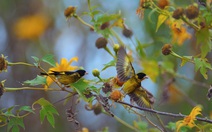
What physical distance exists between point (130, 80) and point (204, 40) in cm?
16

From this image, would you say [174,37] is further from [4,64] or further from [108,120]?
[108,120]

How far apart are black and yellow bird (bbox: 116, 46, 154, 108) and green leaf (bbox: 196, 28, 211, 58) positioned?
0.12 metres

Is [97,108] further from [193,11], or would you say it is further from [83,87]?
[193,11]

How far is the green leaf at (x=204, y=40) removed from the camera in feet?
2.94

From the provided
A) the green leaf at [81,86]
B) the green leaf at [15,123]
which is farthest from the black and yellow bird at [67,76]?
the green leaf at [15,123]

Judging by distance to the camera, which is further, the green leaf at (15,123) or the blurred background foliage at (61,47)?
the blurred background foliage at (61,47)

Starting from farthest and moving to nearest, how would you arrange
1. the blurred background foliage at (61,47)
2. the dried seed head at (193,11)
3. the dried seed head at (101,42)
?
the blurred background foliage at (61,47)
the dried seed head at (101,42)
the dried seed head at (193,11)

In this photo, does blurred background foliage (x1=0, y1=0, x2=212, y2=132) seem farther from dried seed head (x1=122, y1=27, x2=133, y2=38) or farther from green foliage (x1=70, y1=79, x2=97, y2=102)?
green foliage (x1=70, y1=79, x2=97, y2=102)

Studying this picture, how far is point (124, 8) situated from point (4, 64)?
1.77 metres

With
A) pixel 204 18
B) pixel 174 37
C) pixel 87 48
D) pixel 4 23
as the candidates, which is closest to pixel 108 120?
pixel 87 48

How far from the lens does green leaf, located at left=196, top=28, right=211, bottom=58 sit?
897 millimetres

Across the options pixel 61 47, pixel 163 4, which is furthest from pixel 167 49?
pixel 61 47

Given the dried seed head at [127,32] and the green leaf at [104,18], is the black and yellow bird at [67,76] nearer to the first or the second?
the green leaf at [104,18]

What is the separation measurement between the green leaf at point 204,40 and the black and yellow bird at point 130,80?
0.40 feet
